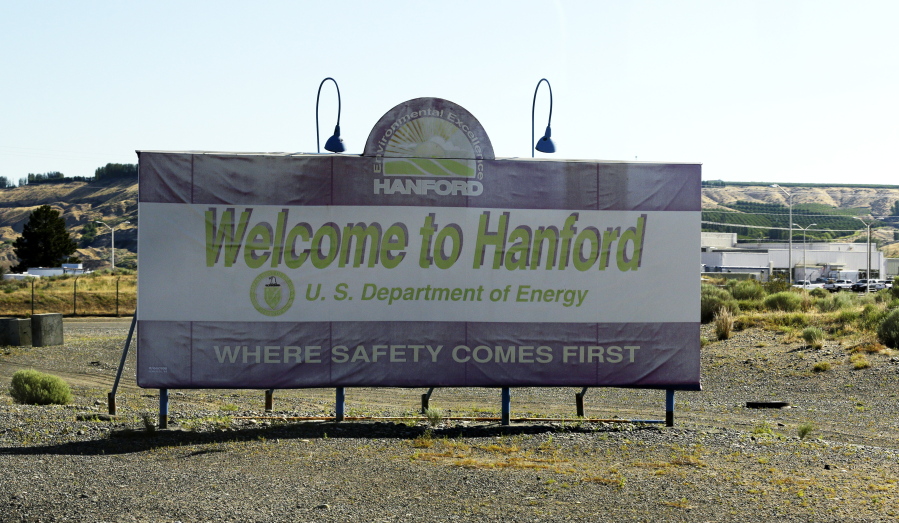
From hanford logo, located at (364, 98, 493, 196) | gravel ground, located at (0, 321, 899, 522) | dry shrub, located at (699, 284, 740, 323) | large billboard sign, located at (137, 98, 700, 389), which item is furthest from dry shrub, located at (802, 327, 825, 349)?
hanford logo, located at (364, 98, 493, 196)

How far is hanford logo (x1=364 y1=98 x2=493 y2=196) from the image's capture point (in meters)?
11.9

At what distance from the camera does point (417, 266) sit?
1205 cm

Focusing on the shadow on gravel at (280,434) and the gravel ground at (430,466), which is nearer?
the gravel ground at (430,466)

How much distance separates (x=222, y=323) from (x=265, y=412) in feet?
9.51

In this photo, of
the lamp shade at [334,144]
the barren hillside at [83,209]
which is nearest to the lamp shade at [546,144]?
the lamp shade at [334,144]

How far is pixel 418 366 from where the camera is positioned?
12055 millimetres

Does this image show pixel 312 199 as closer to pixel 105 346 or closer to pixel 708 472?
pixel 708 472

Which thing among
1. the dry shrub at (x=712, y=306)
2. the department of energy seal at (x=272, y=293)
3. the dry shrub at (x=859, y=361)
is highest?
the department of energy seal at (x=272, y=293)

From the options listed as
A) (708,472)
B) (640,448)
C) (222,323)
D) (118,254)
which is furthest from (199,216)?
(118,254)

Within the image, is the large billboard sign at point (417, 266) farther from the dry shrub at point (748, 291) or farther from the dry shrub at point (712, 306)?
the dry shrub at point (748, 291)

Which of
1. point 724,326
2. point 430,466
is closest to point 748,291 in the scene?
point 724,326

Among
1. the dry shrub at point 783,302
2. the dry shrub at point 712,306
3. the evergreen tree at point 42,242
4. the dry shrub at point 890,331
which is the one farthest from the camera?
the evergreen tree at point 42,242

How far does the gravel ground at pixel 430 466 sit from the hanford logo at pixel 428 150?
3.49m

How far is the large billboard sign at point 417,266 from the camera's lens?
11.7m
